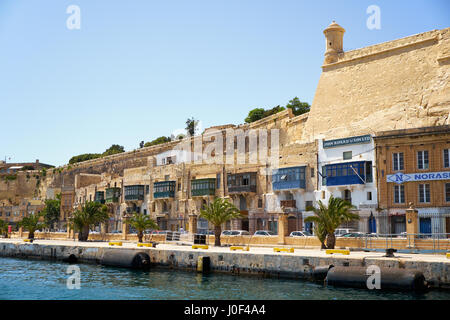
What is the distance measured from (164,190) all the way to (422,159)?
3076 cm

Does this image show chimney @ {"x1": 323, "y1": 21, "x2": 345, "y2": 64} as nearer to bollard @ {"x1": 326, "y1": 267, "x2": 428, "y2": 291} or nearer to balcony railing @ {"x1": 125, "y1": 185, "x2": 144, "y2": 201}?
balcony railing @ {"x1": 125, "y1": 185, "x2": 144, "y2": 201}

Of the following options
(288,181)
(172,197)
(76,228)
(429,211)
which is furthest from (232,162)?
(429,211)

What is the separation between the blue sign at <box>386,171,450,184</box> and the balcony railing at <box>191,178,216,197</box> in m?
20.3

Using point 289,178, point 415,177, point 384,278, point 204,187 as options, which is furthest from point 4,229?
point 384,278

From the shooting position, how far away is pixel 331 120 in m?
54.3

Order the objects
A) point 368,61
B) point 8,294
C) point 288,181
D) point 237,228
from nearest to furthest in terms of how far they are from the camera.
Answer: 1. point 8,294
2. point 288,181
3. point 237,228
4. point 368,61

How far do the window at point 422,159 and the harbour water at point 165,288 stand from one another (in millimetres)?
18921

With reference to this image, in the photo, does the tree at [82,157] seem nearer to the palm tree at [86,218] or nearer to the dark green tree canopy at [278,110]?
the dark green tree canopy at [278,110]

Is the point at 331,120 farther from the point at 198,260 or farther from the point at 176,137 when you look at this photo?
the point at 176,137

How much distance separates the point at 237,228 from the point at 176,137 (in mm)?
41602

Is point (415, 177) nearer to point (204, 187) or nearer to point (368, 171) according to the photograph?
point (368, 171)

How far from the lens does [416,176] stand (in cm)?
3831

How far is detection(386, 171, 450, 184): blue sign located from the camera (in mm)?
37250

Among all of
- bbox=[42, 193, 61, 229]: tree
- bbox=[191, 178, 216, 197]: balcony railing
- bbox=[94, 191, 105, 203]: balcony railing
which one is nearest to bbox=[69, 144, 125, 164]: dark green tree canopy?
bbox=[42, 193, 61, 229]: tree
